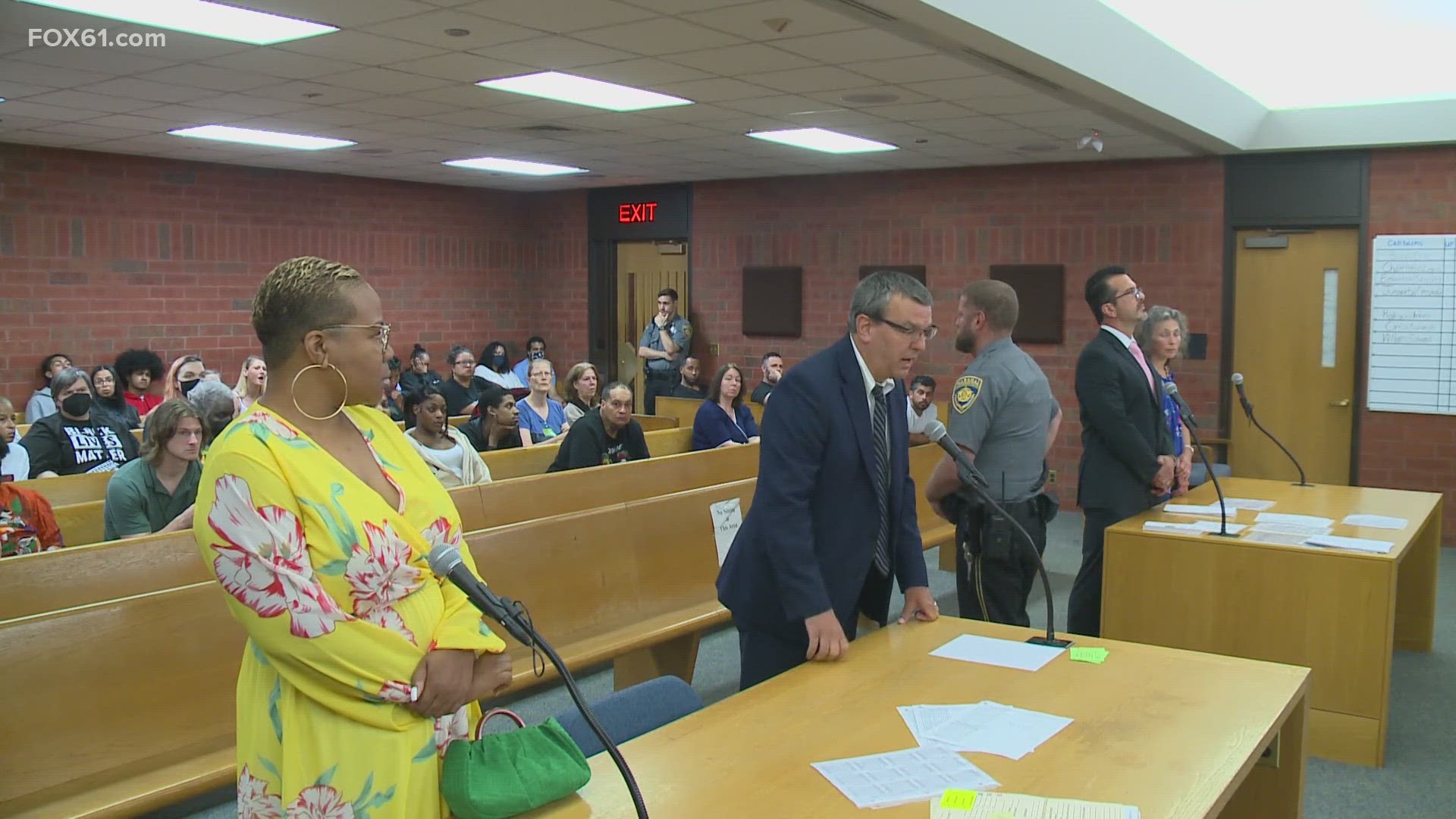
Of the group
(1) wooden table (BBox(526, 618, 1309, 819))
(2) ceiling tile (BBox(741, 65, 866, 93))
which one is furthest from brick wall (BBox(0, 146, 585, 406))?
(1) wooden table (BBox(526, 618, 1309, 819))

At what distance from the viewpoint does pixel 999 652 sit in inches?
105

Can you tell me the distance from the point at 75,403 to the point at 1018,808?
18.9ft

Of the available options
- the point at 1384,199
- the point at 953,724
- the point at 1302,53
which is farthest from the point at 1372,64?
the point at 953,724

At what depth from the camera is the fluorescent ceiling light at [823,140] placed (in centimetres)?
789

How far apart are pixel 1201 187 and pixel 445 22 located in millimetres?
5905

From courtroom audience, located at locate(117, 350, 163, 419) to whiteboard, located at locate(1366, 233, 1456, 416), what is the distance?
8784 millimetres

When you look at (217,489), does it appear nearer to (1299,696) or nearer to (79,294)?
(1299,696)

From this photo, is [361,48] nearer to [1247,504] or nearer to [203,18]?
[203,18]

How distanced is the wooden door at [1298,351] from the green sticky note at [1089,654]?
631 centimetres

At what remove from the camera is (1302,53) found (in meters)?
8.09

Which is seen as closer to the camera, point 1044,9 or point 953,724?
point 953,724

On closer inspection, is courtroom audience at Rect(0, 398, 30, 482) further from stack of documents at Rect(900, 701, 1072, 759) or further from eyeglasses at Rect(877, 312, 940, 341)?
stack of documents at Rect(900, 701, 1072, 759)

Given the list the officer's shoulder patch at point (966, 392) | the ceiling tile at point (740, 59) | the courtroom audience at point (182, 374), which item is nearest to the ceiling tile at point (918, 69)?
the ceiling tile at point (740, 59)

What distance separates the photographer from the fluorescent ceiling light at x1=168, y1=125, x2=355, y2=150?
25.5ft
